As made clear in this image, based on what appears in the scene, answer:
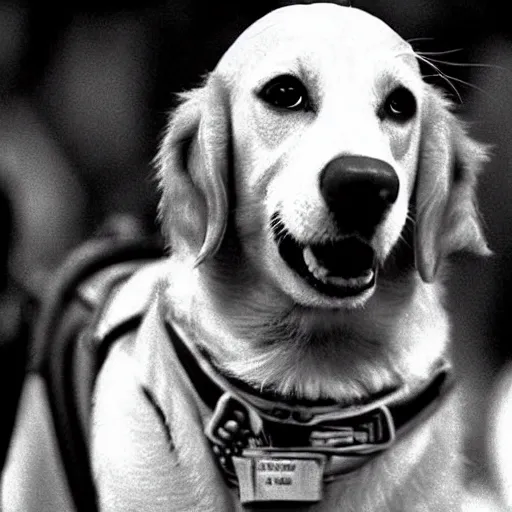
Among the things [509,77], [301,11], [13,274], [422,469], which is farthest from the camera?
[13,274]

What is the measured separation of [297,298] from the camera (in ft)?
2.50

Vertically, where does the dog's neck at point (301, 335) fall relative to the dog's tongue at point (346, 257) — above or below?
below

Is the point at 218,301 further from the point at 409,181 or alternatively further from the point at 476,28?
the point at 476,28

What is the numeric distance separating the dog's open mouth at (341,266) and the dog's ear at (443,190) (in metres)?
0.10

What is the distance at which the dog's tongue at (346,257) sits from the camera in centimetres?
70

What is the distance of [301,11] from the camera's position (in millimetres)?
724

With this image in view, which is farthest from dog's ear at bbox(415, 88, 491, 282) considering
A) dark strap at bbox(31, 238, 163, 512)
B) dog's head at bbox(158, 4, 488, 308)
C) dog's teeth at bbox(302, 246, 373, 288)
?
dark strap at bbox(31, 238, 163, 512)

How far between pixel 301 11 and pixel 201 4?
0.68 feet

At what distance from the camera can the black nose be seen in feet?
2.11

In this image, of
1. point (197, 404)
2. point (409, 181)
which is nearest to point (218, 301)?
point (197, 404)

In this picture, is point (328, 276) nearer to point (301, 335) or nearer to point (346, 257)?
point (346, 257)

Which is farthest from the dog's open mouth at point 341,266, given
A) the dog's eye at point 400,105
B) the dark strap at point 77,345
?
the dark strap at point 77,345

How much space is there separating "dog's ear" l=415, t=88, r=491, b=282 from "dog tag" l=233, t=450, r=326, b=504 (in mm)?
189

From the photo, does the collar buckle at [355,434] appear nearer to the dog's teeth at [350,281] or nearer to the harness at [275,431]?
the harness at [275,431]
